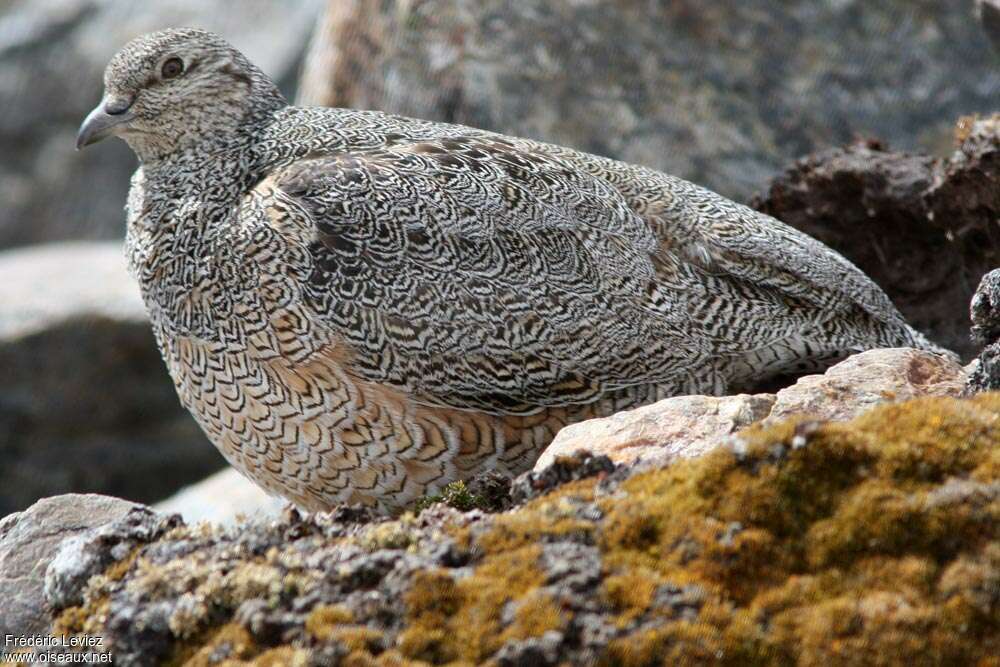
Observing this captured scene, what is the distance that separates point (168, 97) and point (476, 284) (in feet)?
7.92

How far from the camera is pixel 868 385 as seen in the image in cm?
661

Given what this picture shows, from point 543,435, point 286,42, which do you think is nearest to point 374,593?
point 543,435

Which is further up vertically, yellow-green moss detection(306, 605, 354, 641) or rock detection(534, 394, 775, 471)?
rock detection(534, 394, 775, 471)

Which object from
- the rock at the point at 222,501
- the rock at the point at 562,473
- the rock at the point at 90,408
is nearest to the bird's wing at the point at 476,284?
the rock at the point at 562,473

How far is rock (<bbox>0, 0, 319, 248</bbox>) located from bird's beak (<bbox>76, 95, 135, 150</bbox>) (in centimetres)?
1359

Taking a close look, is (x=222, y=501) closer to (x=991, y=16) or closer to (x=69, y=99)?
(x=991, y=16)

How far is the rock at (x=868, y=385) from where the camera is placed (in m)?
6.42

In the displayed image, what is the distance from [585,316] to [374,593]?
114 inches

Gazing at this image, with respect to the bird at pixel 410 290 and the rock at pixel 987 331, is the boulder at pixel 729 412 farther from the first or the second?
the bird at pixel 410 290

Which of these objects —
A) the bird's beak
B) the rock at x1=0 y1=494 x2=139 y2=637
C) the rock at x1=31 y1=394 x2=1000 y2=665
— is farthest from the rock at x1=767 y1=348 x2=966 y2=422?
the bird's beak

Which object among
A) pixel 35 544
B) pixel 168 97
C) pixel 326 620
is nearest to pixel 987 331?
pixel 326 620

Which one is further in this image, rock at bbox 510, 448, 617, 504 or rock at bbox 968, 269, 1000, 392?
rock at bbox 968, 269, 1000, 392

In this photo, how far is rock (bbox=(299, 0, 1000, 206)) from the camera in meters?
12.5

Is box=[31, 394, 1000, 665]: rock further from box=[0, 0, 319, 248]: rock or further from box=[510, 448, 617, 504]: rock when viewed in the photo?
box=[0, 0, 319, 248]: rock
